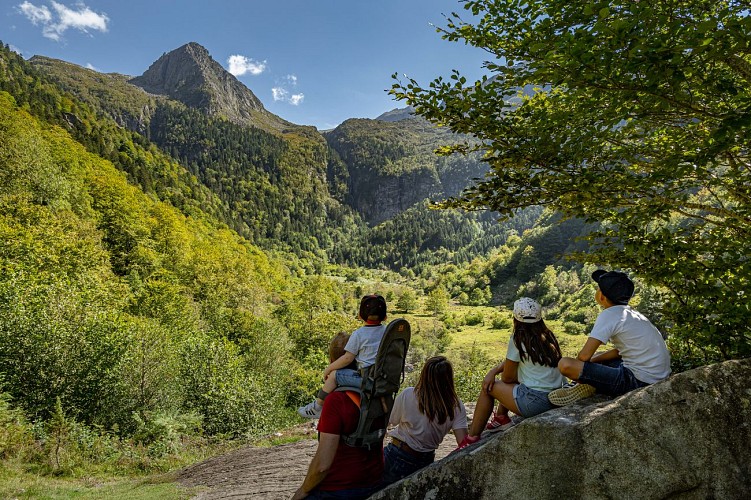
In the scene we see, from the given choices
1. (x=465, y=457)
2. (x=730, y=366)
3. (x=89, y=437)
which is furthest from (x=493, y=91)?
(x=89, y=437)

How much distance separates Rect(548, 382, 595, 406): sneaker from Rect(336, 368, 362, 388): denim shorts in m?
2.39

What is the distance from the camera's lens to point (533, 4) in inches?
217

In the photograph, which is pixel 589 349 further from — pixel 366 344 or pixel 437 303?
pixel 437 303

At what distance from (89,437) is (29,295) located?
43.1 ft

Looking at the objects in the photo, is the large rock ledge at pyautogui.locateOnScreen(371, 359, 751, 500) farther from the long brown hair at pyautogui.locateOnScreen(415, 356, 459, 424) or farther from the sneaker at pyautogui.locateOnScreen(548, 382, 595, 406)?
the long brown hair at pyautogui.locateOnScreen(415, 356, 459, 424)

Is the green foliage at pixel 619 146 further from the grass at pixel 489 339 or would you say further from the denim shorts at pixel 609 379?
the grass at pixel 489 339

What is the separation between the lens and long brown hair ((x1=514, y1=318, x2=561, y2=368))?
504 centimetres

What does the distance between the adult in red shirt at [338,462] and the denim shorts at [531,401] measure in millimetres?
2026

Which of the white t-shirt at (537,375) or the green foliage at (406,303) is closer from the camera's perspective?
the white t-shirt at (537,375)

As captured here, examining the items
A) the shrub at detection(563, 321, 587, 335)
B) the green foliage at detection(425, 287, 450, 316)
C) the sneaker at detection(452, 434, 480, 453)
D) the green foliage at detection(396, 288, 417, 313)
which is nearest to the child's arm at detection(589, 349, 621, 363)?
the sneaker at detection(452, 434, 480, 453)

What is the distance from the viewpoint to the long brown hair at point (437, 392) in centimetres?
517

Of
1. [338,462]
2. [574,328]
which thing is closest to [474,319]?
[574,328]

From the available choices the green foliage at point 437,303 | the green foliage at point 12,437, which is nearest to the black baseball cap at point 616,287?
the green foliage at point 12,437

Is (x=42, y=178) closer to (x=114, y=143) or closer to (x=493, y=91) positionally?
(x=493, y=91)
